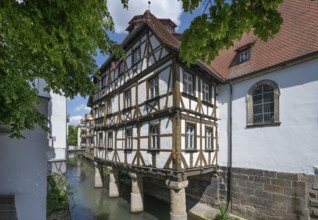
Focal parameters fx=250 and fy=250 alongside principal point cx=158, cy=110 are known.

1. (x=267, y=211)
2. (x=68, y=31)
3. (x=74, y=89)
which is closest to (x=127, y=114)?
(x=267, y=211)

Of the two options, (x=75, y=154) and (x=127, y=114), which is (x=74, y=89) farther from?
(x=75, y=154)

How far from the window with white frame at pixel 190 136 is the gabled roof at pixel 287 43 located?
3.17 meters

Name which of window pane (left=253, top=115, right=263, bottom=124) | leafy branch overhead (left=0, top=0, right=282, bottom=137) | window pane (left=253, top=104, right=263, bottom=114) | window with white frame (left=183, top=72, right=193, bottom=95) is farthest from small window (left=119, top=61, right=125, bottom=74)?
leafy branch overhead (left=0, top=0, right=282, bottom=137)

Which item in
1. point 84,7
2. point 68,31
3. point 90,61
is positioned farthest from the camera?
point 90,61

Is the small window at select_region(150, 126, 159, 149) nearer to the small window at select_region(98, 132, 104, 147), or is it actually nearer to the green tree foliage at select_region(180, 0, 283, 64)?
the small window at select_region(98, 132, 104, 147)

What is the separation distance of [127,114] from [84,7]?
423 inches

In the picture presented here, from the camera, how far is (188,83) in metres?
10.6

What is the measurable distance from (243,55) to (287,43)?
2155 mm

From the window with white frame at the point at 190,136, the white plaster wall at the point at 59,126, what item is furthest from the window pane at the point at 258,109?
the white plaster wall at the point at 59,126

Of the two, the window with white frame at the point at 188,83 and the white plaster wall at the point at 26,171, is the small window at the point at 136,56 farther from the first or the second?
the white plaster wall at the point at 26,171

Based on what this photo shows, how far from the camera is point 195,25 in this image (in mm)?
2230

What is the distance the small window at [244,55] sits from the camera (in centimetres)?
Result: 1174

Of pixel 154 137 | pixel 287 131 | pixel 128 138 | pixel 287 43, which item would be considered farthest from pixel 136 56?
pixel 287 131

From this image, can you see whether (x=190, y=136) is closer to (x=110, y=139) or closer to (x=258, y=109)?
(x=258, y=109)
